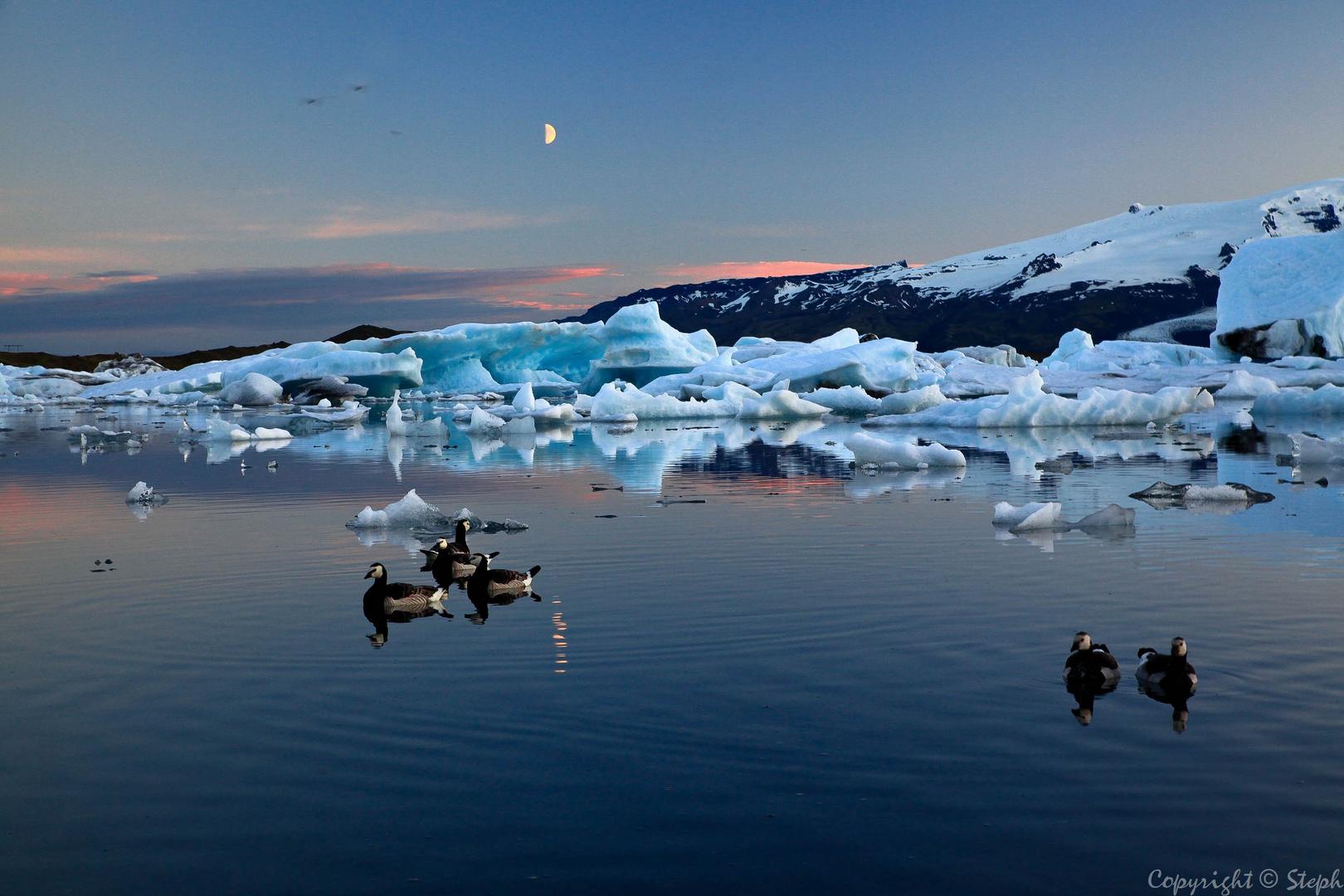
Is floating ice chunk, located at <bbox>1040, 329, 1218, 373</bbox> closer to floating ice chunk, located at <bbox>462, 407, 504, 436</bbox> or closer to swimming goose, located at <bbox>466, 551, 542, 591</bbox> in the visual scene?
floating ice chunk, located at <bbox>462, 407, 504, 436</bbox>

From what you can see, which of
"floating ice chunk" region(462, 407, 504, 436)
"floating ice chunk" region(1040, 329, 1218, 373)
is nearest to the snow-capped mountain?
"floating ice chunk" region(1040, 329, 1218, 373)

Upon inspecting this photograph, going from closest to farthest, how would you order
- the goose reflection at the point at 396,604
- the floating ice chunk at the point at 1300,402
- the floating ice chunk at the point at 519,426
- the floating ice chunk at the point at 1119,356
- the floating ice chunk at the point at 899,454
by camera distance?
the goose reflection at the point at 396,604
the floating ice chunk at the point at 899,454
the floating ice chunk at the point at 519,426
the floating ice chunk at the point at 1300,402
the floating ice chunk at the point at 1119,356

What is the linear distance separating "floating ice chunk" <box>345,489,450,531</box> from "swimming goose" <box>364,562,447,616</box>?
3.47 meters

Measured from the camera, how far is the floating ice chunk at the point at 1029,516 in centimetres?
1039

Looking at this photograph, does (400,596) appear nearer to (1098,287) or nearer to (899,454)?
(899,454)

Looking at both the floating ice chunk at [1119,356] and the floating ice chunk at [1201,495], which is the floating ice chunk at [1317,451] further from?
the floating ice chunk at [1119,356]

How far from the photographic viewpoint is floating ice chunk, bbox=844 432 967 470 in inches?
666

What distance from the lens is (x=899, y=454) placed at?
17047mm

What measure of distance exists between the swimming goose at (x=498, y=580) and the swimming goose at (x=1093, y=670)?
13.1ft

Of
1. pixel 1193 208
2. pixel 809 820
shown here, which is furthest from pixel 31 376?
pixel 1193 208

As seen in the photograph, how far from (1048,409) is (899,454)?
1191cm

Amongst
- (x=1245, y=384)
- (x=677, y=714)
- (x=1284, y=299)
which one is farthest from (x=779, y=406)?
(x=677, y=714)

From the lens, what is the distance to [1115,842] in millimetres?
3793

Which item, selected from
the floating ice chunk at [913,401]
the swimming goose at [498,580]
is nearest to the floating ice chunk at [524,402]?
the floating ice chunk at [913,401]
